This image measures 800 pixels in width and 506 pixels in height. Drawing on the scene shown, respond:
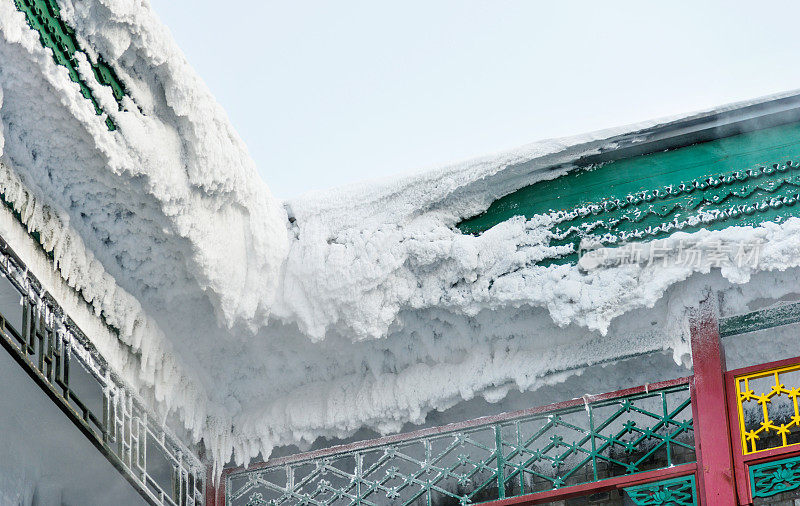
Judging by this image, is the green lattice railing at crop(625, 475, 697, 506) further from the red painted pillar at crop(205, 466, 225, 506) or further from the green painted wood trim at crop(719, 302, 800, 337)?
the red painted pillar at crop(205, 466, 225, 506)

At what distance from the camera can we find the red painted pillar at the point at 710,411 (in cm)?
400

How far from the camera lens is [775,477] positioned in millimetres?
3977

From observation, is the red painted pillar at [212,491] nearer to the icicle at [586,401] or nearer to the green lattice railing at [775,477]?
the icicle at [586,401]

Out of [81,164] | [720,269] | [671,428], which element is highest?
[81,164]

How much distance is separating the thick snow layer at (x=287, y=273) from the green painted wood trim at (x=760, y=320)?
0.29 feet

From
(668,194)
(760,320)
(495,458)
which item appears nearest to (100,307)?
(495,458)

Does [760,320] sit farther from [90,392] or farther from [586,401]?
[90,392]

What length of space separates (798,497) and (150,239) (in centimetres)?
252

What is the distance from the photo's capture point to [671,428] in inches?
182

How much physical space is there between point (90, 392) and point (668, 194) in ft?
7.54

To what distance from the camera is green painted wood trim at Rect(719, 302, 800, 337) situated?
13.9ft

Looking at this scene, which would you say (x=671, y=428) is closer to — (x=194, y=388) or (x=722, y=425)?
(x=722, y=425)

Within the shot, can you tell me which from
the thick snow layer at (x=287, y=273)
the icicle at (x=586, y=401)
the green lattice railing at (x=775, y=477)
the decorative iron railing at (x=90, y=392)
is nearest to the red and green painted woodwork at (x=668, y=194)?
the thick snow layer at (x=287, y=273)

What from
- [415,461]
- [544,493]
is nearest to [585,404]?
[544,493]
